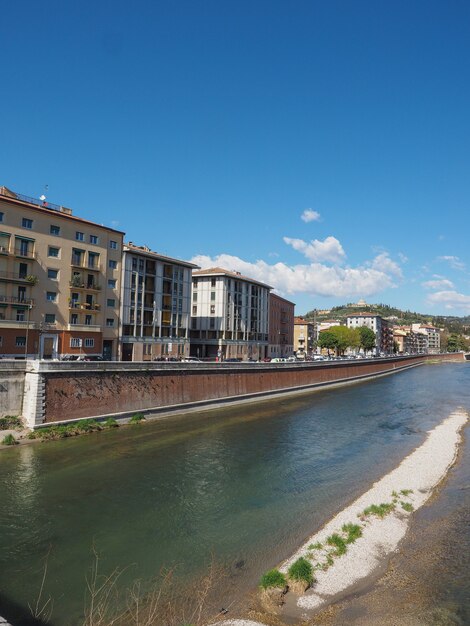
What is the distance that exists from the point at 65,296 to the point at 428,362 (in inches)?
6325

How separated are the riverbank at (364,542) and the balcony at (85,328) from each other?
119 ft

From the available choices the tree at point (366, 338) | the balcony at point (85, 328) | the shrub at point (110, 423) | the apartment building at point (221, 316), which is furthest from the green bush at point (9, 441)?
the tree at point (366, 338)

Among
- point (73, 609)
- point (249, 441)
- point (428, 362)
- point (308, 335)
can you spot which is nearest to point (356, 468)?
point (249, 441)

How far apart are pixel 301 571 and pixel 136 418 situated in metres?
27.2

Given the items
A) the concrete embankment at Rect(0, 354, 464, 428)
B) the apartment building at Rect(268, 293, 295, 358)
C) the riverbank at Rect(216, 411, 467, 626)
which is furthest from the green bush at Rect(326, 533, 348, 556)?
the apartment building at Rect(268, 293, 295, 358)

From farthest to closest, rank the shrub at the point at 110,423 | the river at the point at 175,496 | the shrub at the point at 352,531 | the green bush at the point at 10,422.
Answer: the shrub at the point at 110,423, the green bush at the point at 10,422, the shrub at the point at 352,531, the river at the point at 175,496

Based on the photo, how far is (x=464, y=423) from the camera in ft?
144

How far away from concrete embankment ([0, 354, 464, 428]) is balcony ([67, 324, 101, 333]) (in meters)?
11.8

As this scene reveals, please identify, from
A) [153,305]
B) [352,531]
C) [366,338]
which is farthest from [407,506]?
[366,338]

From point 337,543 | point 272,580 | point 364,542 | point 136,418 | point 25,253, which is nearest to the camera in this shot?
point 272,580

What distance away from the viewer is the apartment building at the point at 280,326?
106 m

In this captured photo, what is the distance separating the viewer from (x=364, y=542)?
1764 centimetres

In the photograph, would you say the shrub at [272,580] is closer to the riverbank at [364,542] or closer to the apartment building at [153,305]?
the riverbank at [364,542]

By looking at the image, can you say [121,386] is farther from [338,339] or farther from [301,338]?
[301,338]
